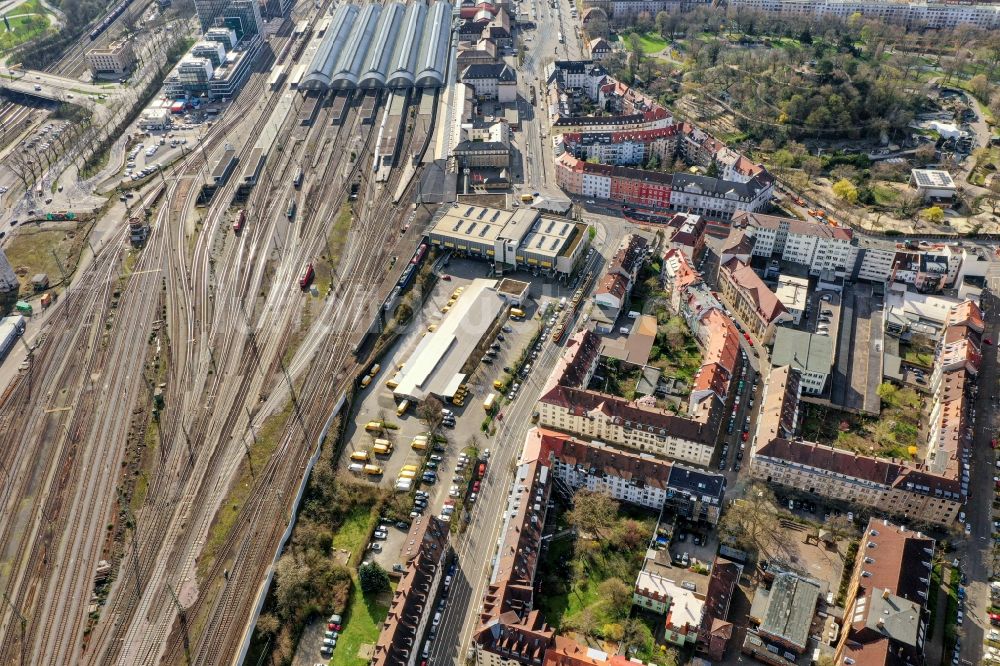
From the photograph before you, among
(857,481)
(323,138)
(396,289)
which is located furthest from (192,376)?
(857,481)

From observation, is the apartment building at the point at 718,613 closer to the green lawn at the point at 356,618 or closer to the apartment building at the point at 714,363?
the apartment building at the point at 714,363

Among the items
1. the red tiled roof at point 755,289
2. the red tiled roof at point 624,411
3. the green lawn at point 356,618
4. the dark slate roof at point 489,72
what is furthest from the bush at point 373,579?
the dark slate roof at point 489,72

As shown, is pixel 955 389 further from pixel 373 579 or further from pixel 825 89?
pixel 825 89


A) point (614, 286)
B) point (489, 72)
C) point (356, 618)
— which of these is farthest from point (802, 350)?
point (489, 72)

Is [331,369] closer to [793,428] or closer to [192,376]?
[192,376]

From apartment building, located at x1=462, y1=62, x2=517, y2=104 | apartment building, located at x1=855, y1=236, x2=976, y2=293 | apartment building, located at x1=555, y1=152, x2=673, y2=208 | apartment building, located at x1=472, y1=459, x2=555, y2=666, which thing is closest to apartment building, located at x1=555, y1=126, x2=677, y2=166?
apartment building, located at x1=555, y1=152, x2=673, y2=208
